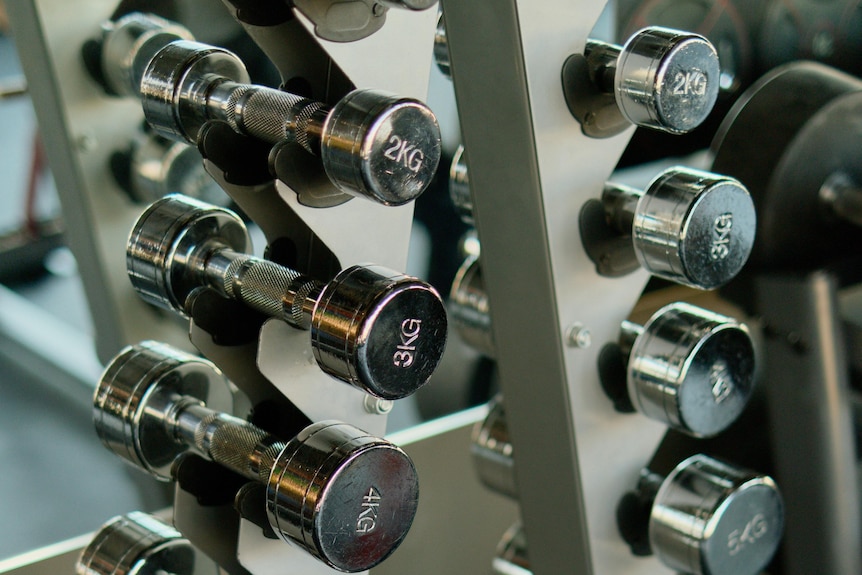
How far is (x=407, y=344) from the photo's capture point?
61 cm

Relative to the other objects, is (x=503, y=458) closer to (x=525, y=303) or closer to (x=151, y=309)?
(x=525, y=303)

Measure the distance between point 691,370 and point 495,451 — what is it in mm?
274

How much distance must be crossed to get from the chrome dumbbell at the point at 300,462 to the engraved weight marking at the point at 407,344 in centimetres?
5

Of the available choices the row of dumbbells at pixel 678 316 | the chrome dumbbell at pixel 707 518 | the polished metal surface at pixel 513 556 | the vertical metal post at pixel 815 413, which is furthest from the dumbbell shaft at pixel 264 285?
the vertical metal post at pixel 815 413

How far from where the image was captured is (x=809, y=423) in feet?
3.67

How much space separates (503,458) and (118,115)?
65cm

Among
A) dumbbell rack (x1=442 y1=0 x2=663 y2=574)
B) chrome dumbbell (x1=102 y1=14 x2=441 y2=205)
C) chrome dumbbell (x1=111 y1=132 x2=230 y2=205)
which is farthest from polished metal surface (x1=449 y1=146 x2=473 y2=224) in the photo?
chrome dumbbell (x1=111 y1=132 x2=230 y2=205)

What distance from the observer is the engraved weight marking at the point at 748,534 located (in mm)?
803

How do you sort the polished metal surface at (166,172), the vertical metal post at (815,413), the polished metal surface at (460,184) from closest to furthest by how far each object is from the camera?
1. the polished metal surface at (460,184)
2. the vertical metal post at (815,413)
3. the polished metal surface at (166,172)

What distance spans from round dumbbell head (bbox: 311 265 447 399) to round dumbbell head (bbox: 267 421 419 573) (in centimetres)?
4

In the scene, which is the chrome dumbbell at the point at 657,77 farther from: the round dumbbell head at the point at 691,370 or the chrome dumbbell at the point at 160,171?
the chrome dumbbell at the point at 160,171

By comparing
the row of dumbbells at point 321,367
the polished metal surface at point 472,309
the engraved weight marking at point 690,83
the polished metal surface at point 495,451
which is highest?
the engraved weight marking at point 690,83

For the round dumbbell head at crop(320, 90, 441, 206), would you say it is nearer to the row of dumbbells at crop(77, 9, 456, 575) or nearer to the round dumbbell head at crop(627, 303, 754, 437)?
the row of dumbbells at crop(77, 9, 456, 575)

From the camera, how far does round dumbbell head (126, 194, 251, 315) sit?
70cm
